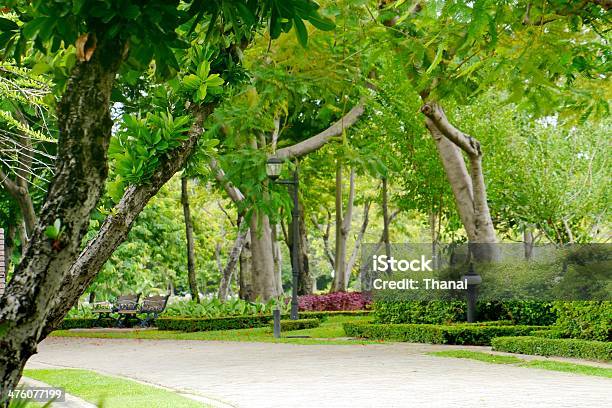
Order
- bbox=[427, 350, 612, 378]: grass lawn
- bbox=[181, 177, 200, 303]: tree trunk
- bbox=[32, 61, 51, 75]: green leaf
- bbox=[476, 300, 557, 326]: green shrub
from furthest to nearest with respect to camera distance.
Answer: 1. bbox=[181, 177, 200, 303]: tree trunk
2. bbox=[476, 300, 557, 326]: green shrub
3. bbox=[427, 350, 612, 378]: grass lawn
4. bbox=[32, 61, 51, 75]: green leaf

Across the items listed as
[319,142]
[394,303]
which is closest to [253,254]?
[319,142]

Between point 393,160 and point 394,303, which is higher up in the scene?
point 393,160

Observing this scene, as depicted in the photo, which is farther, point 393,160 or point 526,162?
point 526,162

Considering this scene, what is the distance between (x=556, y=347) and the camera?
1571 centimetres

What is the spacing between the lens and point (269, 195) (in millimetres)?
22891

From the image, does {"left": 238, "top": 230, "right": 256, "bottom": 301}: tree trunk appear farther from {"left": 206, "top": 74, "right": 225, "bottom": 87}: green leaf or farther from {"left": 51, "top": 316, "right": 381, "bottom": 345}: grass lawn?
{"left": 206, "top": 74, "right": 225, "bottom": 87}: green leaf

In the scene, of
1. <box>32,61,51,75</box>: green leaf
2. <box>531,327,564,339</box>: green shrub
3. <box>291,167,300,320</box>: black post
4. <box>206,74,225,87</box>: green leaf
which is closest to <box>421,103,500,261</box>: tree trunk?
<box>531,327,564,339</box>: green shrub

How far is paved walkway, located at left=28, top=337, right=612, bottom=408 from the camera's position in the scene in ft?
34.5

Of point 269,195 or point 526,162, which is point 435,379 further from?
point 526,162

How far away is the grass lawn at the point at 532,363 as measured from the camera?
1337cm

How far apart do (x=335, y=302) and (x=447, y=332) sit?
1352cm

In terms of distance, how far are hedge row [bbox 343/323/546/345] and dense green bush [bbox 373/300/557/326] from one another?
0.86 meters

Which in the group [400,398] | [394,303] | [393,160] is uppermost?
[393,160]

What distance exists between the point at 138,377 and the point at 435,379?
4.44m
